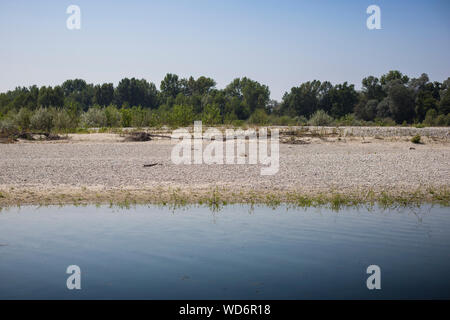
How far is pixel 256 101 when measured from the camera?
96375 mm

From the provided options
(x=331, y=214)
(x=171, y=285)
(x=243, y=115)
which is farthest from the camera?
(x=243, y=115)

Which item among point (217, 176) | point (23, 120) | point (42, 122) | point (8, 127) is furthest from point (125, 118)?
point (217, 176)

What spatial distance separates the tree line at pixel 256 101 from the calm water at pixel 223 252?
25469 millimetres

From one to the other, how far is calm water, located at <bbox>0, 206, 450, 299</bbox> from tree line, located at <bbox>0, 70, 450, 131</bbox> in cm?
2547

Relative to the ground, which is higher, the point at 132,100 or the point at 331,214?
the point at 132,100

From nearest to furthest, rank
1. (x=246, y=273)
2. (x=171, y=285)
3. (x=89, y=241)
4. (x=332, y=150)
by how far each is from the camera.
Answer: (x=171, y=285)
(x=246, y=273)
(x=89, y=241)
(x=332, y=150)

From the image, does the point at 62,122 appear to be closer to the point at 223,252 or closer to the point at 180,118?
the point at 180,118

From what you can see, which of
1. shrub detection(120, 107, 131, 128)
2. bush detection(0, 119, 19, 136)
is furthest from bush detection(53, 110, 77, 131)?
shrub detection(120, 107, 131, 128)

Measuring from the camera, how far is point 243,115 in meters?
84.2

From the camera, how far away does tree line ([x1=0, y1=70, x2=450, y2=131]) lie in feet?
128

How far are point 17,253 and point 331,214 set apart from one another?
6939 millimetres

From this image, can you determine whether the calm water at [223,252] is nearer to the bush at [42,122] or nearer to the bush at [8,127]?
the bush at [8,127]
